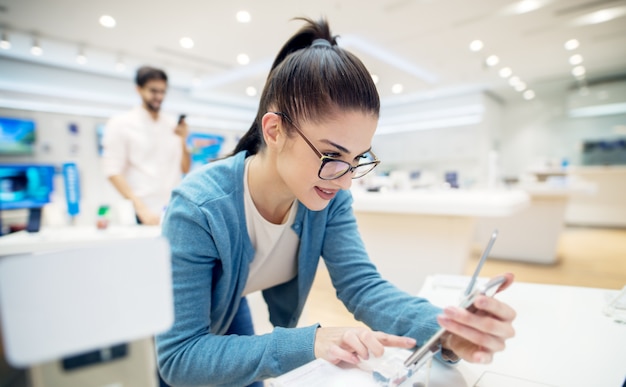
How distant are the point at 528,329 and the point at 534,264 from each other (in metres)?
0.63

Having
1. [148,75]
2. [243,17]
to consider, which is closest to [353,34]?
[243,17]

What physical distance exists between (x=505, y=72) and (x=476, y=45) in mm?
1282

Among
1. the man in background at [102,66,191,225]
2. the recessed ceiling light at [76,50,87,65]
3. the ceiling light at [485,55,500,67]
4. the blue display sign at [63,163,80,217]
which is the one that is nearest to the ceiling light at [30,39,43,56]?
the man in background at [102,66,191,225]

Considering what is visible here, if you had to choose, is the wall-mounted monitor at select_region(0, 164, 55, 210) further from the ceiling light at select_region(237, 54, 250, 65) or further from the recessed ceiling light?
the ceiling light at select_region(237, 54, 250, 65)

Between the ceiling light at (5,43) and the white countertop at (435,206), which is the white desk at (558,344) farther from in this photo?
Result: the ceiling light at (5,43)

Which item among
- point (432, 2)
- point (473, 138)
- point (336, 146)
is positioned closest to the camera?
point (336, 146)

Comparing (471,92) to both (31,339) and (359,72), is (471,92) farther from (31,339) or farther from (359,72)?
(31,339)

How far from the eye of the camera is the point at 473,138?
6.10 meters

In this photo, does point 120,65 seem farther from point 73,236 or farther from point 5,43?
point 5,43

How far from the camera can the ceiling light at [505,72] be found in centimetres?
421

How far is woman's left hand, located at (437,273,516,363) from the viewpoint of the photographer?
15.0 inches

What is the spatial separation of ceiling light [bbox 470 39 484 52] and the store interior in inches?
1.1

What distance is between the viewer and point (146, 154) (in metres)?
1.67

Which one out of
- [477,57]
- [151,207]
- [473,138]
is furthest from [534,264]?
[473,138]
